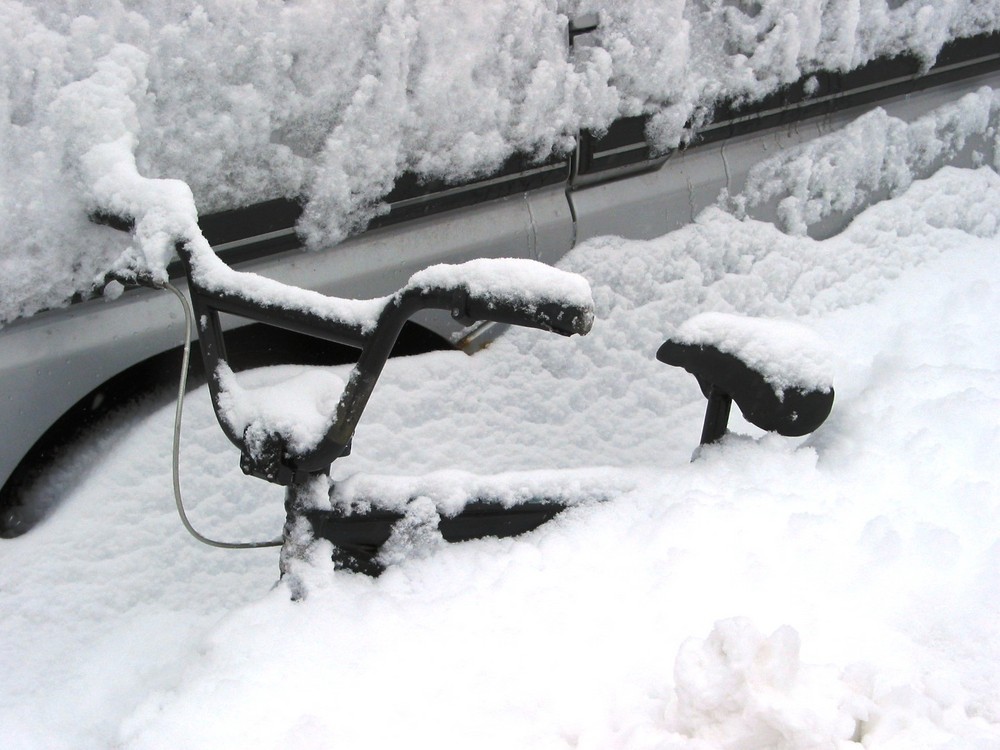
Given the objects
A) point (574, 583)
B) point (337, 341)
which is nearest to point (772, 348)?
point (574, 583)

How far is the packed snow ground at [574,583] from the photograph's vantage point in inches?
45.5

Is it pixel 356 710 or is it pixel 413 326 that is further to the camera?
pixel 413 326

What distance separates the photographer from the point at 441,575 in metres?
1.44

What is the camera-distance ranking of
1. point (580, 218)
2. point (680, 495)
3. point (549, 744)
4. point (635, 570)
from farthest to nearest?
point (580, 218), point (680, 495), point (635, 570), point (549, 744)

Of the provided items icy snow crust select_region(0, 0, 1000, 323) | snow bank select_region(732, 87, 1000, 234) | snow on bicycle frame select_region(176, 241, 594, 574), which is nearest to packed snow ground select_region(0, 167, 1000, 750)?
snow on bicycle frame select_region(176, 241, 594, 574)

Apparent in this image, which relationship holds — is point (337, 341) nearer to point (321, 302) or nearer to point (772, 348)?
point (321, 302)

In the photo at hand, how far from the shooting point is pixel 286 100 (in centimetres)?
167

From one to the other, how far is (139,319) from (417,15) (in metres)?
0.78

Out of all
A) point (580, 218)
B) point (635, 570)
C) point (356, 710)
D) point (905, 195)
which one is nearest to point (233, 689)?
point (356, 710)

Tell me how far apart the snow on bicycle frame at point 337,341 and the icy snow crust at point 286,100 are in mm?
164

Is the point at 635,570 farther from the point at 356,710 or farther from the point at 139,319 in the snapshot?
the point at 139,319

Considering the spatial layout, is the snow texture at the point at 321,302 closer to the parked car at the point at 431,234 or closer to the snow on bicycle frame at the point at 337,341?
the snow on bicycle frame at the point at 337,341

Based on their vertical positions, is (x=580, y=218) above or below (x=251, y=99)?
below

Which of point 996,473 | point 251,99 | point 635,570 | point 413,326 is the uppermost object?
point 251,99
